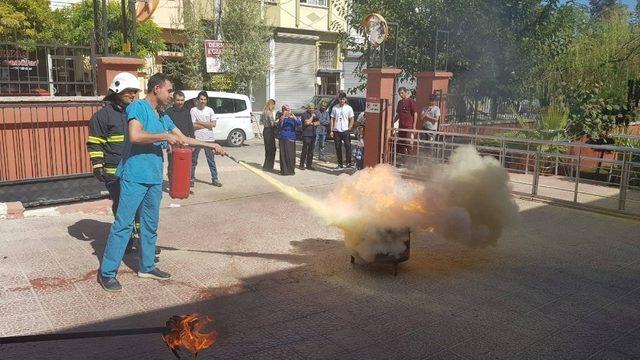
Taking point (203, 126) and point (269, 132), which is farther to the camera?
point (269, 132)

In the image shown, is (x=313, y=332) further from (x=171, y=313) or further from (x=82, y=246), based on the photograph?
(x=82, y=246)

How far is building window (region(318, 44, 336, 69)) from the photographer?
90.6 feet

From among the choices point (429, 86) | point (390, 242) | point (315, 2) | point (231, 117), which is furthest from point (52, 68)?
point (315, 2)

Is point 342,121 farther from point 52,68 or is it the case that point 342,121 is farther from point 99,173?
point 99,173

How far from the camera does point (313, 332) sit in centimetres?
413

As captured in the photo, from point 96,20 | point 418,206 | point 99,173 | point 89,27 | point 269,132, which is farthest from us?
point 89,27

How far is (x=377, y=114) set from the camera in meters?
11.2

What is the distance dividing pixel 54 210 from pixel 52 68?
2.59 metres

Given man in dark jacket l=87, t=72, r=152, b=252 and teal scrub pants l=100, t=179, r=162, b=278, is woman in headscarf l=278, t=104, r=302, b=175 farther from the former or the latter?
teal scrub pants l=100, t=179, r=162, b=278

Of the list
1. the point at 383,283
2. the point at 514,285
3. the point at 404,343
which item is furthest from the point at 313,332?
the point at 514,285

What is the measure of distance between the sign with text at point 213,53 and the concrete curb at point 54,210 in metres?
13.0

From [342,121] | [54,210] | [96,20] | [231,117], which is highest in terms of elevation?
[96,20]

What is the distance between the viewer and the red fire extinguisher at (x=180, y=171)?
22.9ft

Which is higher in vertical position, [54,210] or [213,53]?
[213,53]
